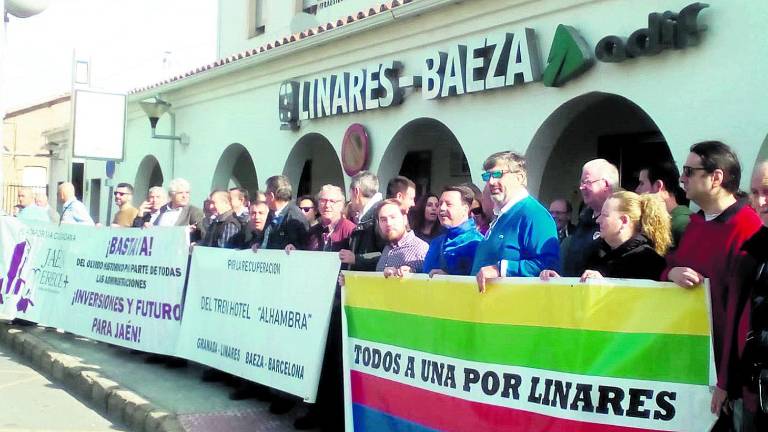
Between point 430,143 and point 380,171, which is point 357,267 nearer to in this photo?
point 380,171

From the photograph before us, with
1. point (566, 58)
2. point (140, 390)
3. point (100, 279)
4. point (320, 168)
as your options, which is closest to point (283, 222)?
point (140, 390)

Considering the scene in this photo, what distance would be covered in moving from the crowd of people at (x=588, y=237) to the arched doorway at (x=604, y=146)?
274cm

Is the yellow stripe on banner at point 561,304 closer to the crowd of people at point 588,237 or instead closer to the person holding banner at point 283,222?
the crowd of people at point 588,237

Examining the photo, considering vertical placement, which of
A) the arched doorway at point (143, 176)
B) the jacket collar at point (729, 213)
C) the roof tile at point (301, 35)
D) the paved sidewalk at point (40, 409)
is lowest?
the paved sidewalk at point (40, 409)

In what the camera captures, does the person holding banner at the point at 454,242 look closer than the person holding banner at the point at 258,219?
Yes

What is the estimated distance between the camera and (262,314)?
6.38 meters

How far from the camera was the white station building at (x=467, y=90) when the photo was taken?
21.3ft

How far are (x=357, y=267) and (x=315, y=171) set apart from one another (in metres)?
9.61

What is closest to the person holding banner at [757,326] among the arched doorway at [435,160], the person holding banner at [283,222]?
the person holding banner at [283,222]

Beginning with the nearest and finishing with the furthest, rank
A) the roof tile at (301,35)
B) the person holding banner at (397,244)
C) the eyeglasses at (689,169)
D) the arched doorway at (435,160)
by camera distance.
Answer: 1. the eyeglasses at (689,169)
2. the person holding banner at (397,244)
3. the roof tile at (301,35)
4. the arched doorway at (435,160)

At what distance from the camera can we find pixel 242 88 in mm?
13523

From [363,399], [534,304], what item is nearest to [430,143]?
[363,399]

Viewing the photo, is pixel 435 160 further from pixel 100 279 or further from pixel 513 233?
pixel 513 233

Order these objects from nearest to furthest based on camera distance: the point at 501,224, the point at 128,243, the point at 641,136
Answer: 1. the point at 501,224
2. the point at 128,243
3. the point at 641,136
